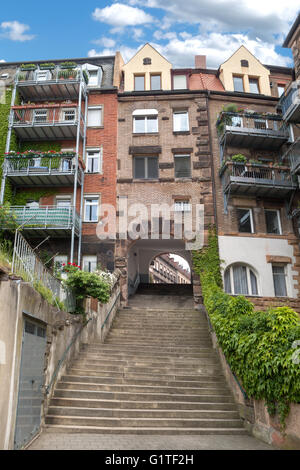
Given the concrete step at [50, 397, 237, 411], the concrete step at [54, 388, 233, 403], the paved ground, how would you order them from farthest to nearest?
1. the concrete step at [54, 388, 233, 403]
2. the concrete step at [50, 397, 237, 411]
3. the paved ground

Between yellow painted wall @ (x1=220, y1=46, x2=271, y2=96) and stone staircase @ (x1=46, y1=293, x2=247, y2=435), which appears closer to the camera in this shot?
stone staircase @ (x1=46, y1=293, x2=247, y2=435)

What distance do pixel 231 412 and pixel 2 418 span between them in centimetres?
527

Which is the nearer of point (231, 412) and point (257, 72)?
point (231, 412)

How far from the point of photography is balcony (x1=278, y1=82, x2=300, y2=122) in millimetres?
17891

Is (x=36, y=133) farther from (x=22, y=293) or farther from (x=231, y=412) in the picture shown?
(x=231, y=412)

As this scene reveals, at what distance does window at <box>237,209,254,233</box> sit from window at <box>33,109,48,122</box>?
11919 mm

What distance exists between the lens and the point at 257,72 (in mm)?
21781

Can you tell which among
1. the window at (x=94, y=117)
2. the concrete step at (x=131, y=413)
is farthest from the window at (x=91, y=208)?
the concrete step at (x=131, y=413)

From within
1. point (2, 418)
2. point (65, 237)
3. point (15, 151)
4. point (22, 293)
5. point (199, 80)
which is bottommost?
point (2, 418)

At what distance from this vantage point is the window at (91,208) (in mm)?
18750

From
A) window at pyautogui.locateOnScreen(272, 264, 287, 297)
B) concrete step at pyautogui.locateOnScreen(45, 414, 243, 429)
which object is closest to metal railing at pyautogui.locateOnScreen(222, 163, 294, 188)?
window at pyautogui.locateOnScreen(272, 264, 287, 297)

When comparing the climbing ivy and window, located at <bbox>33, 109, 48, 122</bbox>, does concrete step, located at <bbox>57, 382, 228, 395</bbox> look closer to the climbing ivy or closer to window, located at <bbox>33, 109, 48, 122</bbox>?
the climbing ivy

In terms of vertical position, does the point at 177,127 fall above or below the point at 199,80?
below
